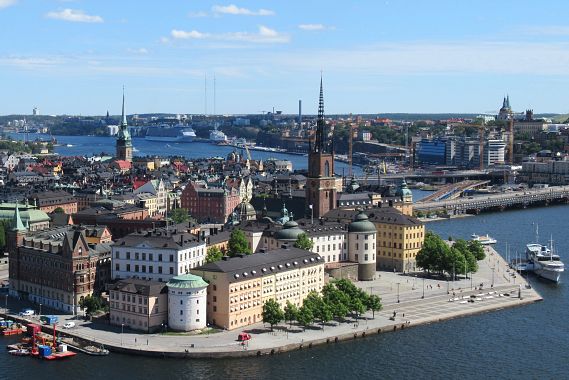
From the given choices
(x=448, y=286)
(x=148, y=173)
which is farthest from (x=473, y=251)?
(x=148, y=173)

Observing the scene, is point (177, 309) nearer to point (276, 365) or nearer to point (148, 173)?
point (276, 365)

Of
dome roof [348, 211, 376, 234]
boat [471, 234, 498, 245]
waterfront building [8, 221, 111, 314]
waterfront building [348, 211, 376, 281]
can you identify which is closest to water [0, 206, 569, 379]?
waterfront building [8, 221, 111, 314]

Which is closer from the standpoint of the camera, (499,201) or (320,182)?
(320,182)

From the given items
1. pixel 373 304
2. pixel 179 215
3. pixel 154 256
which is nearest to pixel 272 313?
pixel 373 304

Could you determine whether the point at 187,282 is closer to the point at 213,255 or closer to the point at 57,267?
the point at 213,255

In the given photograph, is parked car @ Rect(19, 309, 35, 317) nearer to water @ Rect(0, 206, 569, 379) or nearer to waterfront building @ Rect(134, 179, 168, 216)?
water @ Rect(0, 206, 569, 379)

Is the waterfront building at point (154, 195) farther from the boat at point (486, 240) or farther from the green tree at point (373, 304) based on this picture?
the green tree at point (373, 304)
